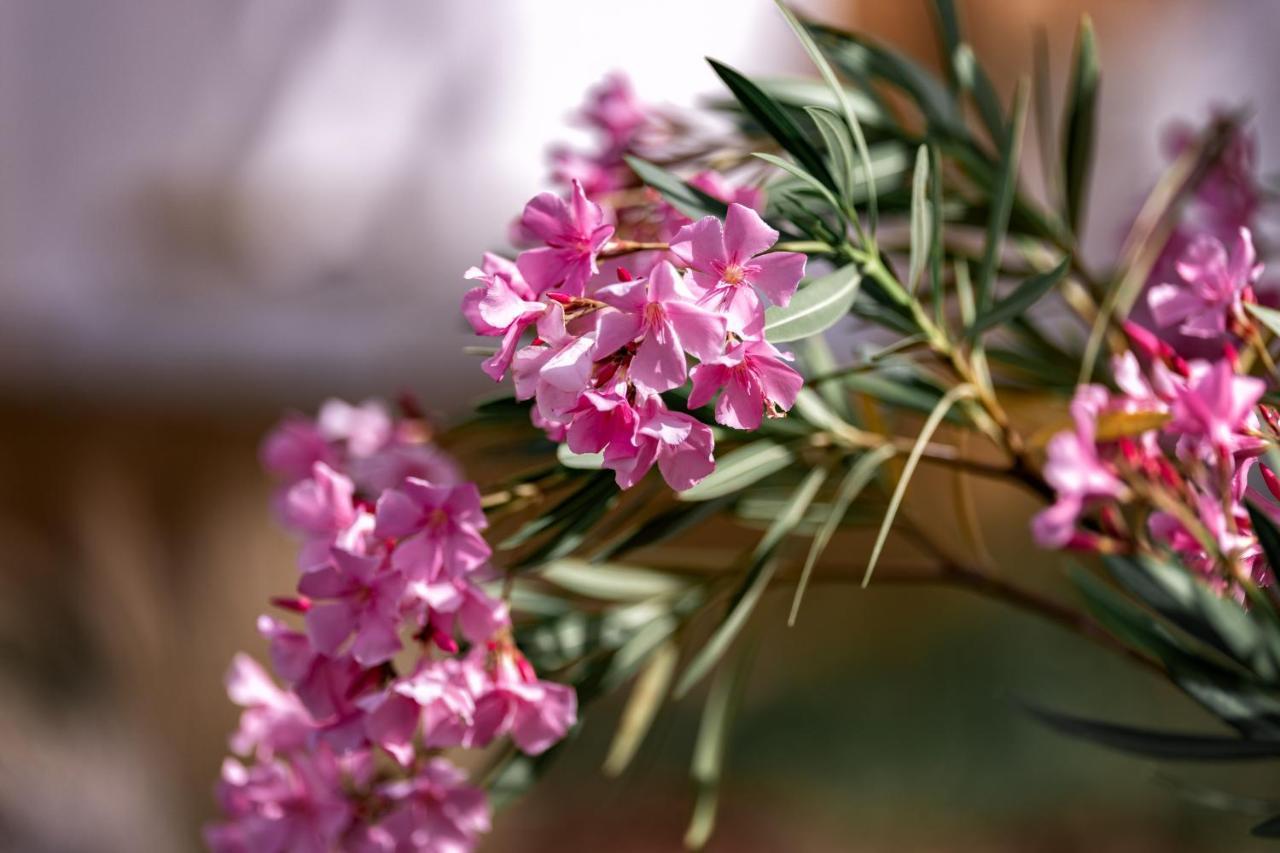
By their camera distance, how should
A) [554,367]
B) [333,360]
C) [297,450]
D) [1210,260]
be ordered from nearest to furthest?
[554,367], [1210,260], [297,450], [333,360]

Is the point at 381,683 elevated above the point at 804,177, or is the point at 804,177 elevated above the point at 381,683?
the point at 804,177

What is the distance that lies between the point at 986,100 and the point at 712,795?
388 millimetres

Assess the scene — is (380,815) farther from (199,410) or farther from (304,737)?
(199,410)

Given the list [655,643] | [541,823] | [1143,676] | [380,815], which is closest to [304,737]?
[380,815]

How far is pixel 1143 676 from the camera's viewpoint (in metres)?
2.40

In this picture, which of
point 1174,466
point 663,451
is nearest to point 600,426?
point 663,451

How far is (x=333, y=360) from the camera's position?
2088 millimetres

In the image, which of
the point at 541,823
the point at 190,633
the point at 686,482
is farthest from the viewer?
the point at 541,823

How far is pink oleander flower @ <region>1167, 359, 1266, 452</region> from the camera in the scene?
0.34 m

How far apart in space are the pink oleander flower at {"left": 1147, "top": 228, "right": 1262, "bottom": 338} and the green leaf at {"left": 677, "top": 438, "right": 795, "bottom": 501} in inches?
6.0

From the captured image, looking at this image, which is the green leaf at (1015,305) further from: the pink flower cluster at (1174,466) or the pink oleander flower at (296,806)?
the pink oleander flower at (296,806)

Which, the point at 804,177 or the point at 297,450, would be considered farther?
the point at 297,450

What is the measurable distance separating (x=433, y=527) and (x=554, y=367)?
0.09 metres

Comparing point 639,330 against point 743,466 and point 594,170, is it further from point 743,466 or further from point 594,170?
point 594,170
